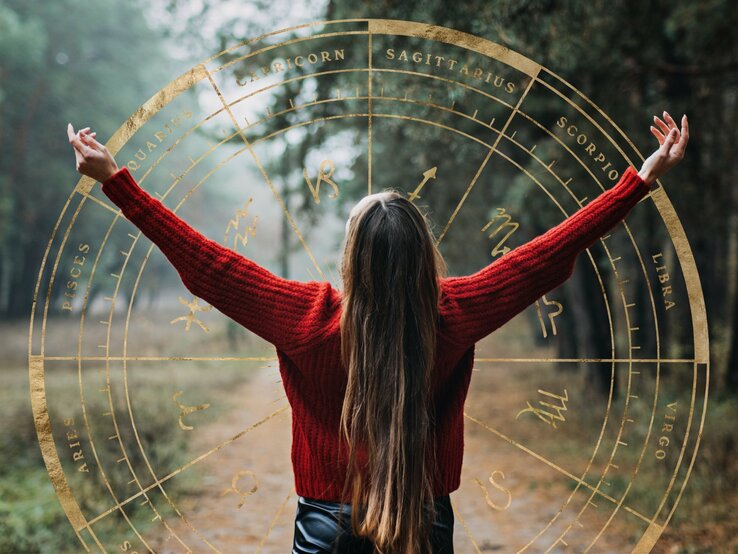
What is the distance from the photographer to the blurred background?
18.8 ft

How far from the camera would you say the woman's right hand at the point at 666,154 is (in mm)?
2662

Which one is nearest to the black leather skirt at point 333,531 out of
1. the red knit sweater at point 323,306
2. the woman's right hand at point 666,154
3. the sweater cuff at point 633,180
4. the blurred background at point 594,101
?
the red knit sweater at point 323,306

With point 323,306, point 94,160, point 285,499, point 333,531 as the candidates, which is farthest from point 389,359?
point 285,499

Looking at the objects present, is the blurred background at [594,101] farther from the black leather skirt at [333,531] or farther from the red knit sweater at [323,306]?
the black leather skirt at [333,531]

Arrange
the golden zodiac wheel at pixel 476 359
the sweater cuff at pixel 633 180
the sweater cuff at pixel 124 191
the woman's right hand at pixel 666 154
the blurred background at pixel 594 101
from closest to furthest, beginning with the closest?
the sweater cuff at pixel 124 191, the sweater cuff at pixel 633 180, the woman's right hand at pixel 666 154, the golden zodiac wheel at pixel 476 359, the blurred background at pixel 594 101

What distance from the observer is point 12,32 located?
49.6 ft

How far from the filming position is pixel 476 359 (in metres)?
3.57

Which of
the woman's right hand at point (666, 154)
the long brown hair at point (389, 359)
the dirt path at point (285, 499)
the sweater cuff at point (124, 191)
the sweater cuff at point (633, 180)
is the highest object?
the woman's right hand at point (666, 154)

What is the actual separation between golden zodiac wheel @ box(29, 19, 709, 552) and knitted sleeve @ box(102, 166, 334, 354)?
21.7 inches

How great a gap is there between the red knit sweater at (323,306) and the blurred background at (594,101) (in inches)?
123

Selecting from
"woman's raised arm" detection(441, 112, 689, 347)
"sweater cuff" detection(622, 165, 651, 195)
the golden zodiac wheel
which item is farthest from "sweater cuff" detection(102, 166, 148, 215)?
"sweater cuff" detection(622, 165, 651, 195)

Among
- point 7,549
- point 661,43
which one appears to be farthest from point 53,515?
point 661,43

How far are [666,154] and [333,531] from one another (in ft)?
5.70

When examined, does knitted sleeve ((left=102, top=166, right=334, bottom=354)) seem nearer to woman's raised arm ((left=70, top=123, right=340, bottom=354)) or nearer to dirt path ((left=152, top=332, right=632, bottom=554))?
woman's raised arm ((left=70, top=123, right=340, bottom=354))
